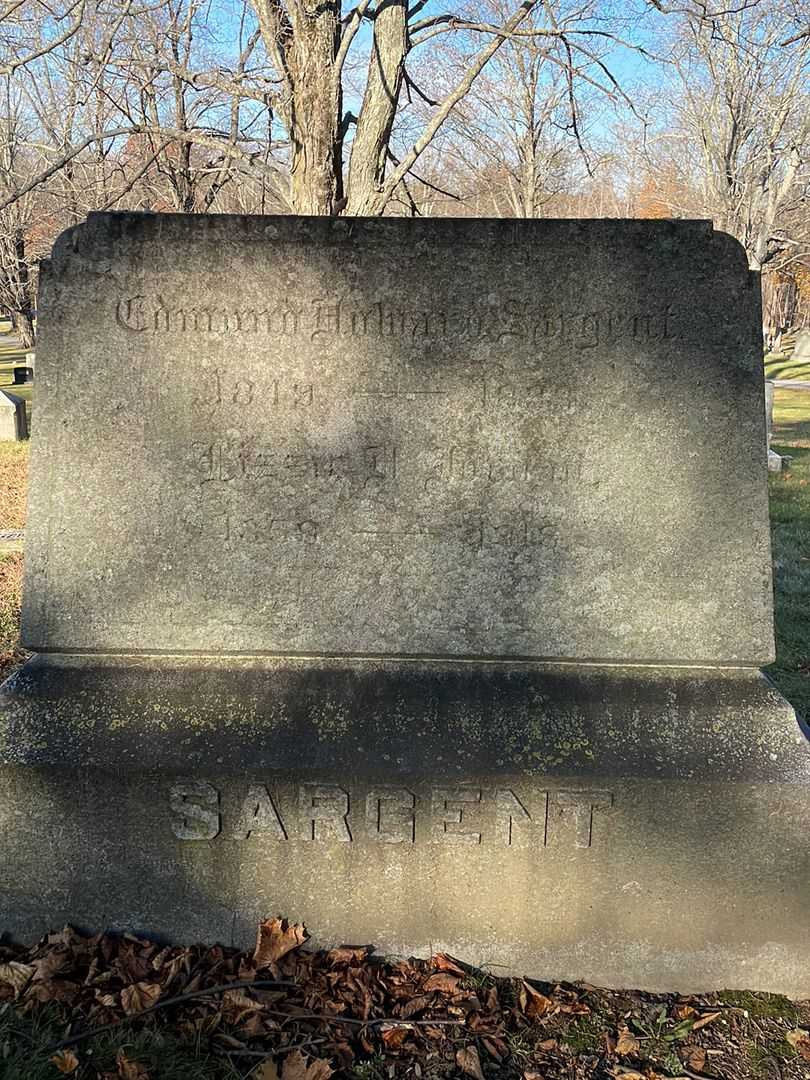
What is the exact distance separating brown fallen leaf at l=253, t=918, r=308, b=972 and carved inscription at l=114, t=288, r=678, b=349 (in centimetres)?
177

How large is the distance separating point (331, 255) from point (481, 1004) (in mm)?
2228

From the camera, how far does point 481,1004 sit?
7.67ft

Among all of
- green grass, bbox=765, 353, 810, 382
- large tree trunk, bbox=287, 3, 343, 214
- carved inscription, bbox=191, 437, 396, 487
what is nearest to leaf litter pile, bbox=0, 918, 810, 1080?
carved inscription, bbox=191, 437, 396, 487

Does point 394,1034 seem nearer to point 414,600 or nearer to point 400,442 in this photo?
point 414,600

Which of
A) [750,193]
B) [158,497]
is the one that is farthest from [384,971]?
[750,193]

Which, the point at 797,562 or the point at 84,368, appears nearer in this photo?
the point at 84,368

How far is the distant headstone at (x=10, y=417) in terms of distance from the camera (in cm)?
1517

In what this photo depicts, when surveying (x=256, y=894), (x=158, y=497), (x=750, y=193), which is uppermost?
(x=750, y=193)

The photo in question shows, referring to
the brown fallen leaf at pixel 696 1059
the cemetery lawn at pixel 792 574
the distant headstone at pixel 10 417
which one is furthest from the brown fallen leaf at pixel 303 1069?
the distant headstone at pixel 10 417

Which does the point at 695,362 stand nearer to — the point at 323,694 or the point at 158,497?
the point at 323,694

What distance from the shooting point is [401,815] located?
240 cm

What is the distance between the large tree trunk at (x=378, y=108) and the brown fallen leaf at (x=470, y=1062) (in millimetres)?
6136

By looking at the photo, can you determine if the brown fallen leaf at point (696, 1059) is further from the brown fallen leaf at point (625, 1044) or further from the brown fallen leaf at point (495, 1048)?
the brown fallen leaf at point (495, 1048)

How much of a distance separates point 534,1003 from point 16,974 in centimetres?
148
